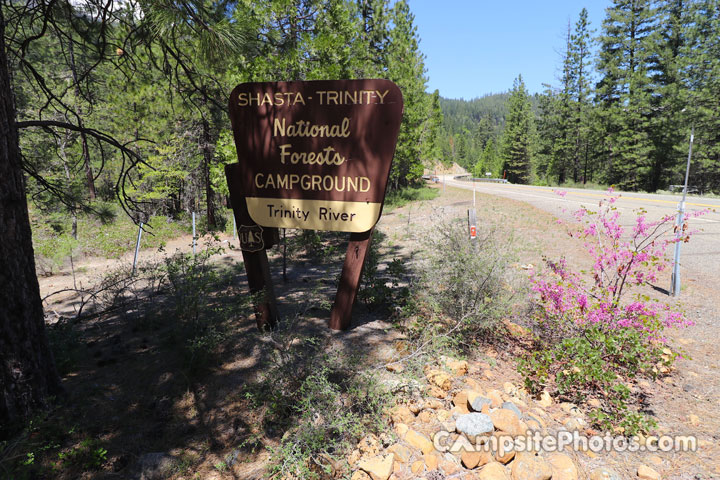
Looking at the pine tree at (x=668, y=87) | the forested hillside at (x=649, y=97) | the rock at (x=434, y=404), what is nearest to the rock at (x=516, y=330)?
the rock at (x=434, y=404)

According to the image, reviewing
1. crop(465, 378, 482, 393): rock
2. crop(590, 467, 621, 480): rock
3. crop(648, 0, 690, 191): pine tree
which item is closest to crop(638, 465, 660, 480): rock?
crop(590, 467, 621, 480): rock

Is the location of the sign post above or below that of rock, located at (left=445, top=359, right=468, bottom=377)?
above

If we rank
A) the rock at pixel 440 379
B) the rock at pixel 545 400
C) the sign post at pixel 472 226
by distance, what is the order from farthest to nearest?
the sign post at pixel 472 226 → the rock at pixel 440 379 → the rock at pixel 545 400

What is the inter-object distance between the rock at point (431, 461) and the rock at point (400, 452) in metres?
0.12

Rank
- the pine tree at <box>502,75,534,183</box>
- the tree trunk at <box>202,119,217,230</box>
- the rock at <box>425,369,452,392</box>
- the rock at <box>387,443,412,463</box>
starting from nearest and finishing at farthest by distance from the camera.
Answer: the rock at <box>387,443,412,463</box>
the rock at <box>425,369,452,392</box>
the tree trunk at <box>202,119,217,230</box>
the pine tree at <box>502,75,534,183</box>

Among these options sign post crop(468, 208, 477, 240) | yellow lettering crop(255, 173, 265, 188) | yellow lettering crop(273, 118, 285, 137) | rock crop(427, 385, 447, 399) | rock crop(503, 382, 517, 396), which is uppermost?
yellow lettering crop(273, 118, 285, 137)

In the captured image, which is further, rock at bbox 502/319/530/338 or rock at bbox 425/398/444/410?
rock at bbox 502/319/530/338

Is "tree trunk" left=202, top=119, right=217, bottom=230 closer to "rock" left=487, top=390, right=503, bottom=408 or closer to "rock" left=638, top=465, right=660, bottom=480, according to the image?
"rock" left=487, top=390, right=503, bottom=408

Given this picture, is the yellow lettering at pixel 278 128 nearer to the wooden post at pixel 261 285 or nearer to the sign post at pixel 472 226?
the wooden post at pixel 261 285

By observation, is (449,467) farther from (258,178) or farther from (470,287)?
(258,178)

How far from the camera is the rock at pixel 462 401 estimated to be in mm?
2832

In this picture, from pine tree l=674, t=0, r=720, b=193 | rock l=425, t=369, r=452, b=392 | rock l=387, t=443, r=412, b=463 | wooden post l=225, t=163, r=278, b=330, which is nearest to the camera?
rock l=387, t=443, r=412, b=463

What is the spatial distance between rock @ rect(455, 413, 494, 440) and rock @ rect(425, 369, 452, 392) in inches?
18.7

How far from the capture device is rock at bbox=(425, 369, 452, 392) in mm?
3090
